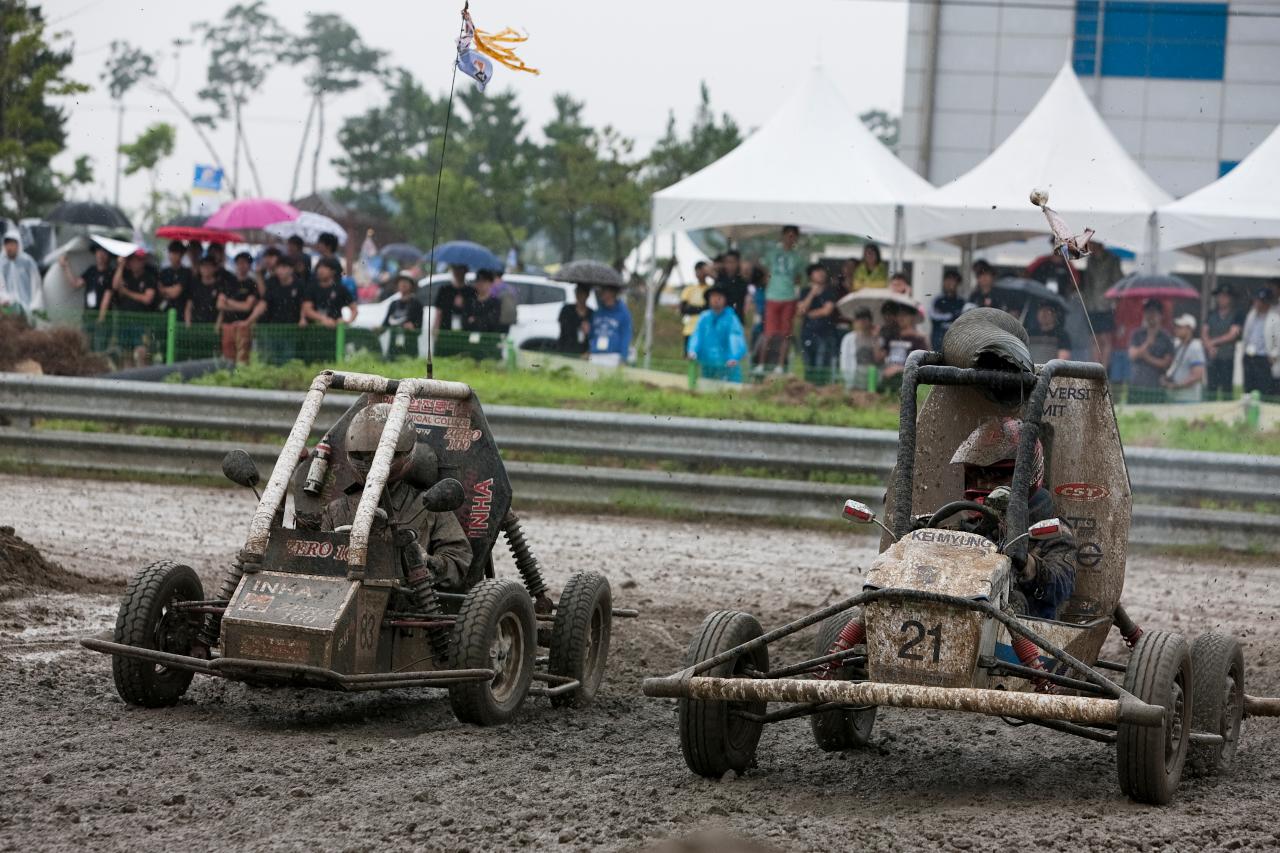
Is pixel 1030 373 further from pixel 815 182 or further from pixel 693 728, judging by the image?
pixel 815 182

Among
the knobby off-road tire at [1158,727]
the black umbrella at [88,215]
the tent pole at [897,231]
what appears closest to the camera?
the knobby off-road tire at [1158,727]

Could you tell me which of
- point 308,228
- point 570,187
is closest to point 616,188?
point 570,187

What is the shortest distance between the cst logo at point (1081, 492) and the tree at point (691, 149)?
124ft

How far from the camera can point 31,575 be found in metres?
8.65

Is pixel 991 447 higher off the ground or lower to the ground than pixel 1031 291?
lower

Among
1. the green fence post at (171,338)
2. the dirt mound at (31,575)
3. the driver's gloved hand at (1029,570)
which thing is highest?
the green fence post at (171,338)

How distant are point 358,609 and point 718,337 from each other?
31.7 feet

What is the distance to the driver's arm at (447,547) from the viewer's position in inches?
273

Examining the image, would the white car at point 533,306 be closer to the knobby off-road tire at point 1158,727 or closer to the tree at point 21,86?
the tree at point 21,86

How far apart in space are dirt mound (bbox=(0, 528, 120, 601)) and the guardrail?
140 inches

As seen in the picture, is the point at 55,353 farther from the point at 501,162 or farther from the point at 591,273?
the point at 501,162

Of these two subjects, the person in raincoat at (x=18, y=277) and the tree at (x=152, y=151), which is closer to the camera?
the person in raincoat at (x=18, y=277)

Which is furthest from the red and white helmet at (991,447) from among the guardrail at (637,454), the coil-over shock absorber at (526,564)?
the guardrail at (637,454)

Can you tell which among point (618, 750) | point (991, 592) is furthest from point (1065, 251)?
point (618, 750)
